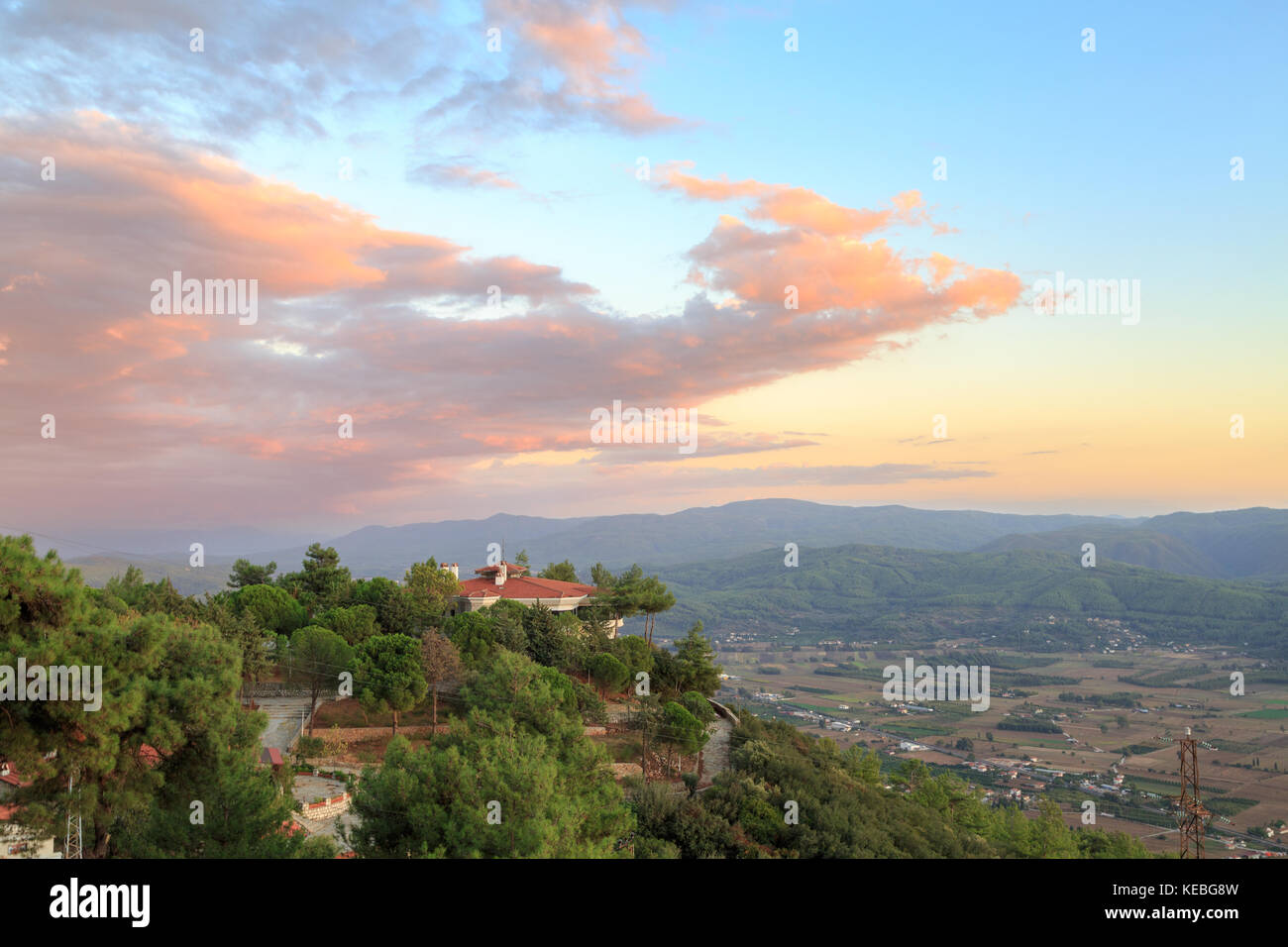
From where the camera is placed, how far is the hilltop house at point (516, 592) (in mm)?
37938

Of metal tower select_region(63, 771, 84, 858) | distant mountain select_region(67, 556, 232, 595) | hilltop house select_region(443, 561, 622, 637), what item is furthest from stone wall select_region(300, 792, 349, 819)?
distant mountain select_region(67, 556, 232, 595)

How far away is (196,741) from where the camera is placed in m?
13.3

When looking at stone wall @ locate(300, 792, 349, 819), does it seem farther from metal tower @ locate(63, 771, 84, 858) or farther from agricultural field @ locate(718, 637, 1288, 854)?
agricultural field @ locate(718, 637, 1288, 854)

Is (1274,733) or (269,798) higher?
(269,798)

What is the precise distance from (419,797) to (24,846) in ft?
21.9

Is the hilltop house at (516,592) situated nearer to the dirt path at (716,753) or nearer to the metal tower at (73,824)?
the dirt path at (716,753)

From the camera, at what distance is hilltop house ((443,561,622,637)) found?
124ft

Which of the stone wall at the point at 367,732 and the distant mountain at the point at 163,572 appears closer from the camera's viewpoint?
the stone wall at the point at 367,732

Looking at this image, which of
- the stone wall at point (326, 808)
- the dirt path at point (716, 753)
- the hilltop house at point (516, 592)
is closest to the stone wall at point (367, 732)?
the stone wall at point (326, 808)

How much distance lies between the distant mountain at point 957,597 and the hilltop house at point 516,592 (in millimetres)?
61654

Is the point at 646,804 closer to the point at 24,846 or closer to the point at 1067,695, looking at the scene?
the point at 24,846

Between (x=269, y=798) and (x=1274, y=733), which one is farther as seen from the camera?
(x=1274, y=733)

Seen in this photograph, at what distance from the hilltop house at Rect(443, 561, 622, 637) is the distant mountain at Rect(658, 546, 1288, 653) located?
61.7m
